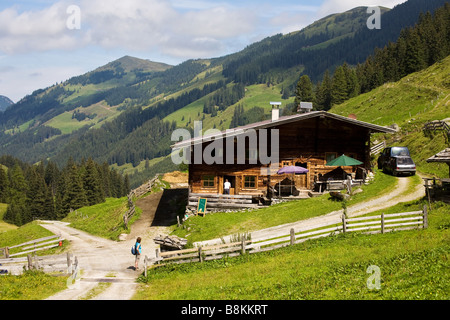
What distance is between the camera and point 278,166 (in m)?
37.3

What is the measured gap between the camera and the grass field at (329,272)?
13891mm

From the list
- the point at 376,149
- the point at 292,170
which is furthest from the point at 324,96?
the point at 292,170

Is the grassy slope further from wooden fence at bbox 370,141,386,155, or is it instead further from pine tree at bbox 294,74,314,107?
pine tree at bbox 294,74,314,107

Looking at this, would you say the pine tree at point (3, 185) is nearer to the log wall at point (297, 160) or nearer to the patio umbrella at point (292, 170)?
the log wall at point (297, 160)

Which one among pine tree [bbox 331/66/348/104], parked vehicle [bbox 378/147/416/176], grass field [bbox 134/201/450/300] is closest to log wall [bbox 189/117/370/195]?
parked vehicle [bbox 378/147/416/176]

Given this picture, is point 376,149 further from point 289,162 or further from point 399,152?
point 289,162

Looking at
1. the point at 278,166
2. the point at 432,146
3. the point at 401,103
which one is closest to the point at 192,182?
the point at 278,166

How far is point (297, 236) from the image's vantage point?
22188 mm

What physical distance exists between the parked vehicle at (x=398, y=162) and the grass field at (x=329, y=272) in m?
14.0
